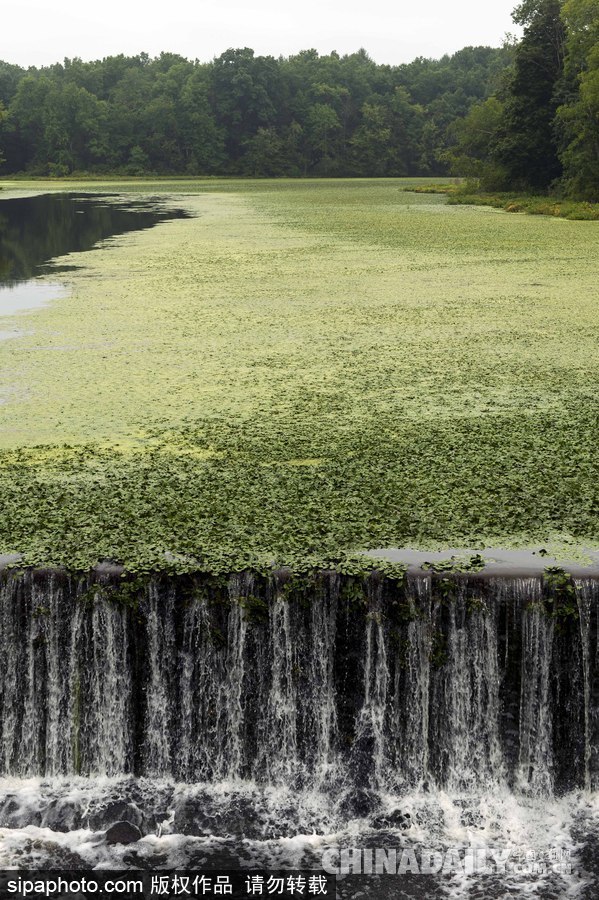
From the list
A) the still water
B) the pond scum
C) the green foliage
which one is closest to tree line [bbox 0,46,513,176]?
the still water

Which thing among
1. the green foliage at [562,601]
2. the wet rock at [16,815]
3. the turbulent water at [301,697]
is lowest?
the wet rock at [16,815]

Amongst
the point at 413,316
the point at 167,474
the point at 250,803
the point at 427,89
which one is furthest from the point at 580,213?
the point at 427,89

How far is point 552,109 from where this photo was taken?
1547 inches

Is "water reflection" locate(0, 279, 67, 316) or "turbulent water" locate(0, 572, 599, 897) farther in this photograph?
"water reflection" locate(0, 279, 67, 316)

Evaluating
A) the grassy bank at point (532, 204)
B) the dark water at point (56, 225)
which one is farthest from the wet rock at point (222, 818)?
the grassy bank at point (532, 204)

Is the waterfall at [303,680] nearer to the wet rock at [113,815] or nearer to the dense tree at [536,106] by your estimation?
the wet rock at [113,815]

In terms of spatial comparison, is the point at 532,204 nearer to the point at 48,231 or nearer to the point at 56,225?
the point at 56,225

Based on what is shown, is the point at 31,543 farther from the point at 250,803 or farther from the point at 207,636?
the point at 250,803

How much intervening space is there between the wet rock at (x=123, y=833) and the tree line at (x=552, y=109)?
1279 inches

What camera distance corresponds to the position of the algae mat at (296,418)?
18.1 ft

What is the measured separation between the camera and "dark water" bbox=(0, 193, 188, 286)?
→ 19.1 meters

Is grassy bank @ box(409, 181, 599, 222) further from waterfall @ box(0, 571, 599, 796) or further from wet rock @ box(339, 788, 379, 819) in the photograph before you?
wet rock @ box(339, 788, 379, 819)

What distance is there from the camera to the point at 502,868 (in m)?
4.28

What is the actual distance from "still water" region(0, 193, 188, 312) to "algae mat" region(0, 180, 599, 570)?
86cm
